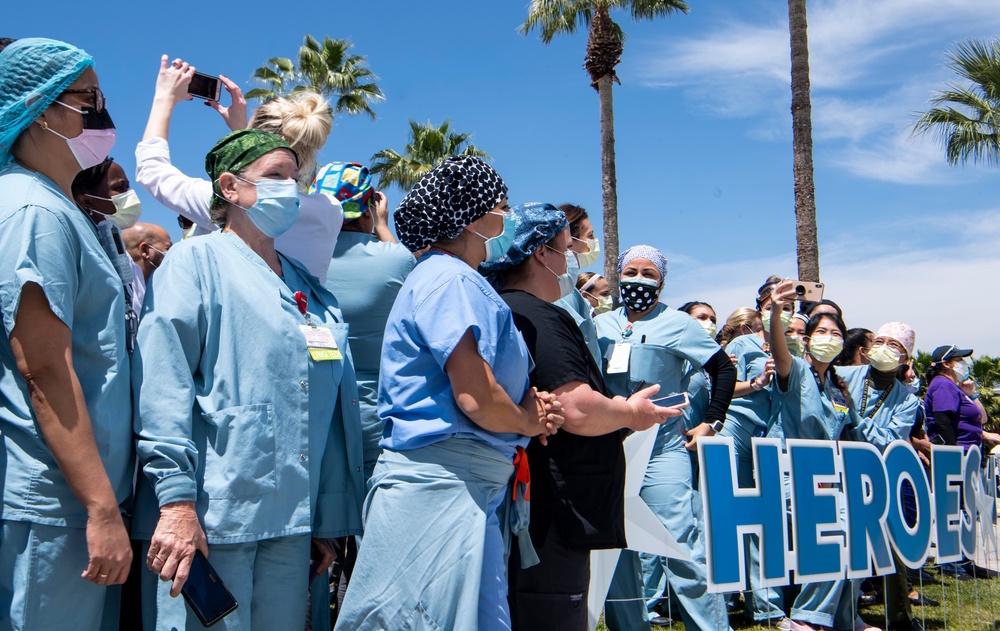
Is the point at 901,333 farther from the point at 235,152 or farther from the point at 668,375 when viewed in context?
the point at 235,152

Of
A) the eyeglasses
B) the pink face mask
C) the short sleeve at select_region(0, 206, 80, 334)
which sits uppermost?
the eyeglasses

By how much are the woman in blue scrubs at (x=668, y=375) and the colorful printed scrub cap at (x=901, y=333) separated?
2.41 meters

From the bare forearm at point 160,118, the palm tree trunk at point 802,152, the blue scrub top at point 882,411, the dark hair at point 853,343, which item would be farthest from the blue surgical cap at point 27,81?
the palm tree trunk at point 802,152

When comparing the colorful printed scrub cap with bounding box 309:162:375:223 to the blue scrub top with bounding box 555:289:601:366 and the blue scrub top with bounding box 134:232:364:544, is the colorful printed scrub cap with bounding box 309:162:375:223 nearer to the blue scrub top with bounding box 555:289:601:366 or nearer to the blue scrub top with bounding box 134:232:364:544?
the blue scrub top with bounding box 134:232:364:544

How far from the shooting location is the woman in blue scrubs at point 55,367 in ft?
6.76

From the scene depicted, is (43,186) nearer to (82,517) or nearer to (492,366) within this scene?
(82,517)

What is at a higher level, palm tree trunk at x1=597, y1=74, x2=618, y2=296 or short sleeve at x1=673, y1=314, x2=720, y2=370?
palm tree trunk at x1=597, y1=74, x2=618, y2=296

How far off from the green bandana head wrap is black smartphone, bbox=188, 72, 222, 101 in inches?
27.1

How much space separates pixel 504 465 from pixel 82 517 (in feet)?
3.80

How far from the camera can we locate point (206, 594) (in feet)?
7.32

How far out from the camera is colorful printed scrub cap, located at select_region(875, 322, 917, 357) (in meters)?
6.95

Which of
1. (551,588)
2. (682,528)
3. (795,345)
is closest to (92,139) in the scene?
(551,588)

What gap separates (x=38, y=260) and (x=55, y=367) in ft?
0.86

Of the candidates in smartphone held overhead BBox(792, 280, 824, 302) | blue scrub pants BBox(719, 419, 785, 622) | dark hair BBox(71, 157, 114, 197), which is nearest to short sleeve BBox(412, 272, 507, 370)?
dark hair BBox(71, 157, 114, 197)
